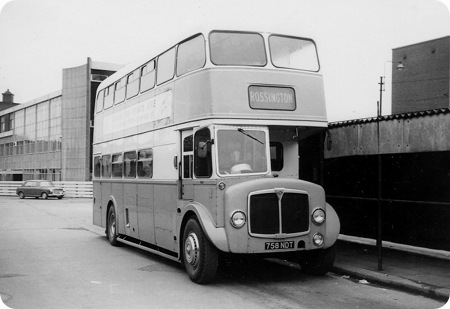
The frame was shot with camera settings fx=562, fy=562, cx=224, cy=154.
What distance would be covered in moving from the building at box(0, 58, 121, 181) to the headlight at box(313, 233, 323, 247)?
43305 millimetres

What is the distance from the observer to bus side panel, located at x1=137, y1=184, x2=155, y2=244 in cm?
1152

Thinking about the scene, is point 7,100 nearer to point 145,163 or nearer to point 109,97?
point 109,97

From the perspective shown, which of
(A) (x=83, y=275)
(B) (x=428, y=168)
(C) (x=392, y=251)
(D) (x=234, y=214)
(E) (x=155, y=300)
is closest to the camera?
(E) (x=155, y=300)

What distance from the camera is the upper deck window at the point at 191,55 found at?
9297 mm

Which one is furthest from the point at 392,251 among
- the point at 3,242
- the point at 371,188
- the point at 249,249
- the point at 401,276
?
the point at 3,242

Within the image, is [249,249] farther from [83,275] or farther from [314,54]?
[314,54]

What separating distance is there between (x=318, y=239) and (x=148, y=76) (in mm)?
5275

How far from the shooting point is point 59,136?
178ft

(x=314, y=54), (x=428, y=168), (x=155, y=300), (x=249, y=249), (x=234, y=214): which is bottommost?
(x=155, y=300)

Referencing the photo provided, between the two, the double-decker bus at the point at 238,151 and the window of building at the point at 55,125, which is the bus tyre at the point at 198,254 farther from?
the window of building at the point at 55,125

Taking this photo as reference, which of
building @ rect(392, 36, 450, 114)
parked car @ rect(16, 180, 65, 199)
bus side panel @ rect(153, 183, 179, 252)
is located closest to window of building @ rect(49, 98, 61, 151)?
parked car @ rect(16, 180, 65, 199)

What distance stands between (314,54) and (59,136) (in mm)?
47494

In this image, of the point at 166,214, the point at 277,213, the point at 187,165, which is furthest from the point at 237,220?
the point at 166,214

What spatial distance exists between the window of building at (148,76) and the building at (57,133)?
3919 centimetres
